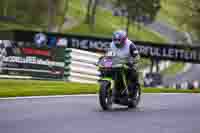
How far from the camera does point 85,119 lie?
10.5 m

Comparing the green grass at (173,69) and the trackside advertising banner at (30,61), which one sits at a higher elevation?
the trackside advertising banner at (30,61)

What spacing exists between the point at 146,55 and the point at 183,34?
51321 millimetres

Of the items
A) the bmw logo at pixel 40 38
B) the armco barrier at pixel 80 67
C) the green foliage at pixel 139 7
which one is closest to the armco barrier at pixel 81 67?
the armco barrier at pixel 80 67

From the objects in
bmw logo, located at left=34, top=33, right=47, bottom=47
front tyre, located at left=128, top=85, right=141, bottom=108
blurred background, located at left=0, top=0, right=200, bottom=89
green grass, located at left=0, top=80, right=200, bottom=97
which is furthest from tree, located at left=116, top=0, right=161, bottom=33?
front tyre, located at left=128, top=85, right=141, bottom=108

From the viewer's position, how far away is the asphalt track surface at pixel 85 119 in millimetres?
9008

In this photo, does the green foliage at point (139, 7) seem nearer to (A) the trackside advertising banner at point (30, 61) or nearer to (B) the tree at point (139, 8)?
(B) the tree at point (139, 8)

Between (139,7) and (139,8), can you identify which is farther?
(139,8)

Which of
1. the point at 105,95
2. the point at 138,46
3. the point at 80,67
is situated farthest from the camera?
the point at 138,46

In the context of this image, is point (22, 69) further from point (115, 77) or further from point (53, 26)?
point (53, 26)

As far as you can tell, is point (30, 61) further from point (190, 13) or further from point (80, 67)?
point (190, 13)

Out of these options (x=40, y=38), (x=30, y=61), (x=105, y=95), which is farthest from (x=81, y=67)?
(x=105, y=95)

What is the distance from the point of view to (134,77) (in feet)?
45.8

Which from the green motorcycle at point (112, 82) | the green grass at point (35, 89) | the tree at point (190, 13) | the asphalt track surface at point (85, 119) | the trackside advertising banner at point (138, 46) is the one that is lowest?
the asphalt track surface at point (85, 119)

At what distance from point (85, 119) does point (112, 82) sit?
2585mm
